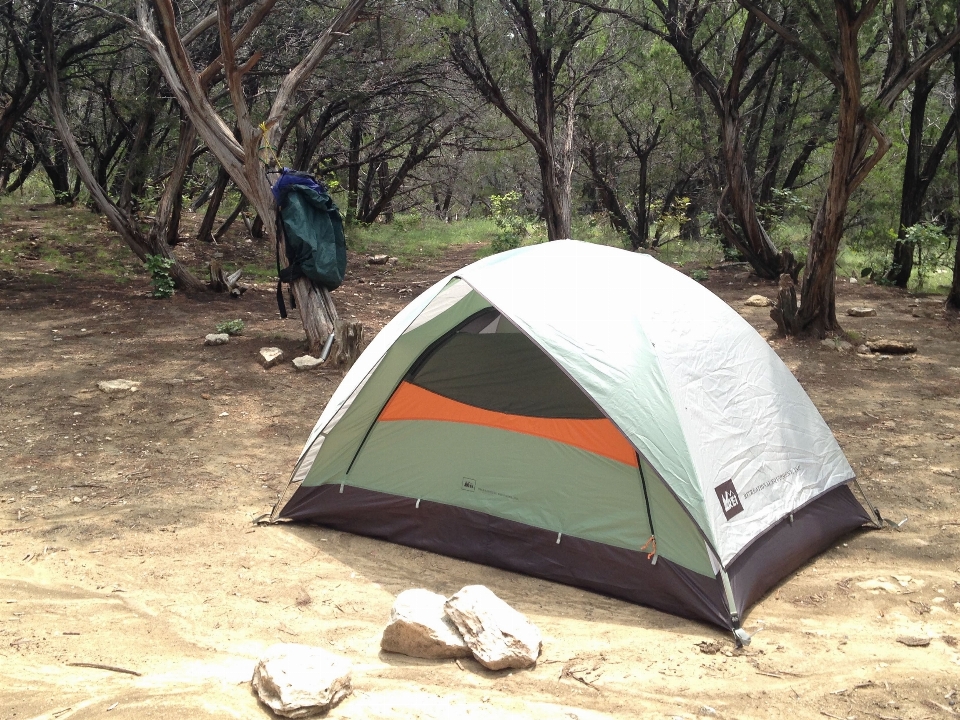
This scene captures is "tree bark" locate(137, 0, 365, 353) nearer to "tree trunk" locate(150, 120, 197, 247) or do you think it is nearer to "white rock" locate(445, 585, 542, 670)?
"tree trunk" locate(150, 120, 197, 247)

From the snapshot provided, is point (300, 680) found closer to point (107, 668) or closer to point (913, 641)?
point (107, 668)

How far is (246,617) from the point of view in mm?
→ 3734

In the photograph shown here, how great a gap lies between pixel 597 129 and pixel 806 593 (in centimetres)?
1269

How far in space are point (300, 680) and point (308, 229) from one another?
17.4 feet

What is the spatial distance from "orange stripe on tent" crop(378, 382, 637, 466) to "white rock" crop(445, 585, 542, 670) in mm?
1054

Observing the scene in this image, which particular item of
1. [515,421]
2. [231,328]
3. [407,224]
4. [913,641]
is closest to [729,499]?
[913,641]

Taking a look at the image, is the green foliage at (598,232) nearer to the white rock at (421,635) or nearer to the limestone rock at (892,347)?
the limestone rock at (892,347)

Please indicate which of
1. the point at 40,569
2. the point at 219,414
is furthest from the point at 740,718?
the point at 219,414

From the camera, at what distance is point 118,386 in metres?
6.62

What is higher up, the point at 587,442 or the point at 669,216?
the point at 669,216

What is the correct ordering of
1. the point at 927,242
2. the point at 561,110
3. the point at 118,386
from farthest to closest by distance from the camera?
the point at 561,110 < the point at 927,242 < the point at 118,386

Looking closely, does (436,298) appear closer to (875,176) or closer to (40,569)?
(40,569)

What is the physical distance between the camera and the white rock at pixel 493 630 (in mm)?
3238

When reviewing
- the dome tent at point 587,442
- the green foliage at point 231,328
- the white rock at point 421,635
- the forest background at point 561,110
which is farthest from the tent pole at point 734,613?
the green foliage at point 231,328
